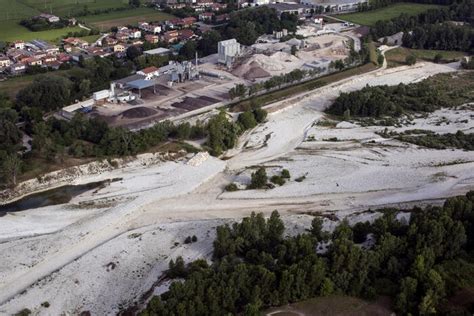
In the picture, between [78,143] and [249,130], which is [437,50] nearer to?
[249,130]

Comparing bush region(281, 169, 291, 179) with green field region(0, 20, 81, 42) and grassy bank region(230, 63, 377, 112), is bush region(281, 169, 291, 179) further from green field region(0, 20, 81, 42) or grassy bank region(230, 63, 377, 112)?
green field region(0, 20, 81, 42)

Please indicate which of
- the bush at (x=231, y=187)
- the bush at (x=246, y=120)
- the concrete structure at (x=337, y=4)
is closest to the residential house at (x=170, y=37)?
the concrete structure at (x=337, y=4)

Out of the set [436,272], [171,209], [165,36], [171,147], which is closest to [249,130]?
[171,147]

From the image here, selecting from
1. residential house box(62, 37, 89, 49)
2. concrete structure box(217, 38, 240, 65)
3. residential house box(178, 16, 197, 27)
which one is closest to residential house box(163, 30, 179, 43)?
residential house box(178, 16, 197, 27)

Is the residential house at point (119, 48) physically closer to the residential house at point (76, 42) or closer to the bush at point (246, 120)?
the residential house at point (76, 42)

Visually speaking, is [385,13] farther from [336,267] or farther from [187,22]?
[336,267]

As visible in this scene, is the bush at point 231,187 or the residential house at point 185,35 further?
the residential house at point 185,35
